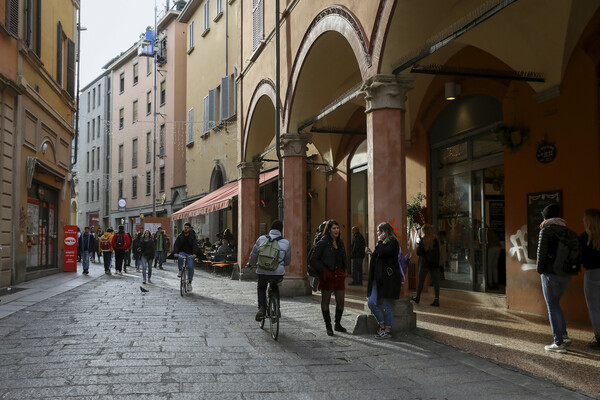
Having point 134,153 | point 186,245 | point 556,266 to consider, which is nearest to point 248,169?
point 186,245

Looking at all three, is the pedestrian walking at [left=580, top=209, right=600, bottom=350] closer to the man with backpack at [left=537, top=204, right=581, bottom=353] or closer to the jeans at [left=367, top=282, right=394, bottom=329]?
the man with backpack at [left=537, top=204, right=581, bottom=353]

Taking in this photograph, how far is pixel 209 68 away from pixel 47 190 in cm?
1140

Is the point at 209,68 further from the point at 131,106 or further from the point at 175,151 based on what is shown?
the point at 131,106

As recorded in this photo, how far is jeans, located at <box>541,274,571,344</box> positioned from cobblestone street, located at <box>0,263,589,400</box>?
44.7 inches

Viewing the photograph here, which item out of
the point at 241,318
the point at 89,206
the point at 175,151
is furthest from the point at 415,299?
the point at 89,206

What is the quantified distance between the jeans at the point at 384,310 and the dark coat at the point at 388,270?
0.11 m

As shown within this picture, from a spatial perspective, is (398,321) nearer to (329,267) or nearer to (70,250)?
(329,267)

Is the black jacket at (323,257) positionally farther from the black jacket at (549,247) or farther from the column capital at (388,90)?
the black jacket at (549,247)

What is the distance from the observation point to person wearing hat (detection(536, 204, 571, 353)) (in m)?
6.73

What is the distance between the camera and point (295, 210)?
13.0 m

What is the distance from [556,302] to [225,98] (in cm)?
1996

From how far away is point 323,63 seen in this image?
40.0ft

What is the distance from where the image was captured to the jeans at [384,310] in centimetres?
781

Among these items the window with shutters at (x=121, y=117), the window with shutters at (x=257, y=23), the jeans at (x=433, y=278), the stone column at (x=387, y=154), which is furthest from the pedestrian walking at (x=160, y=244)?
the window with shutters at (x=121, y=117)
